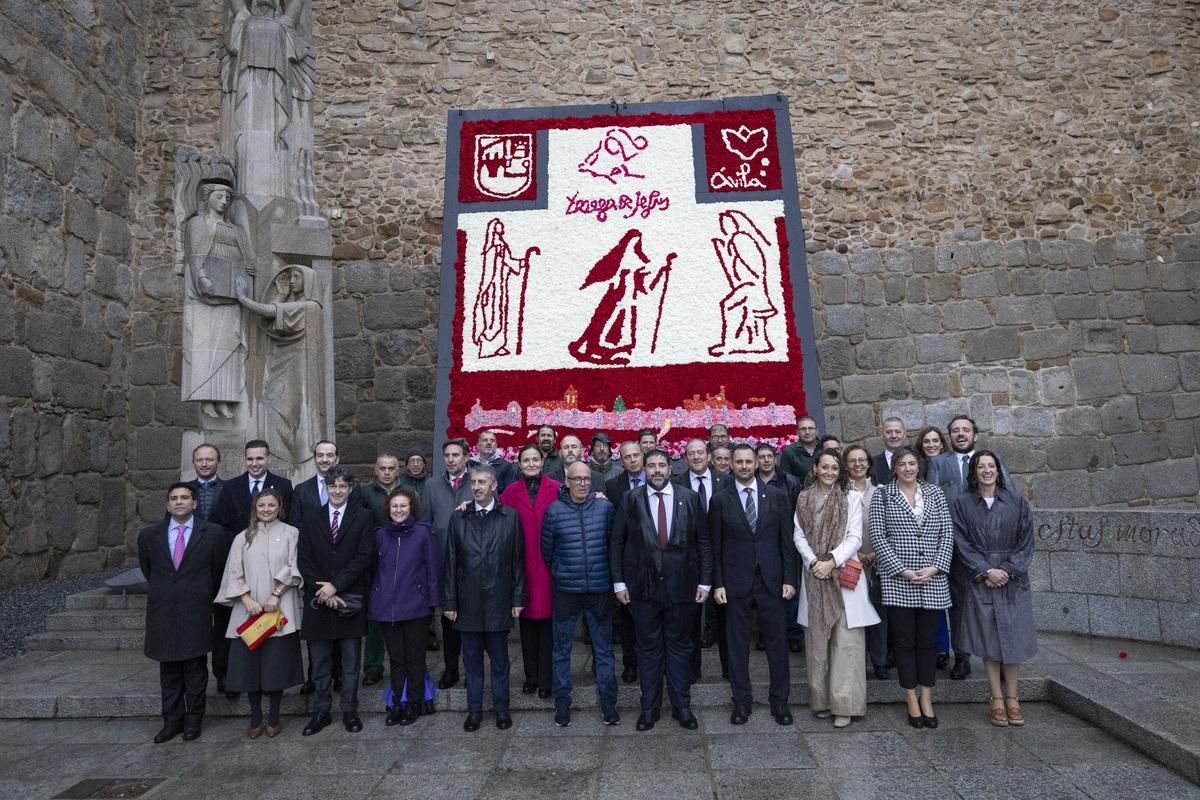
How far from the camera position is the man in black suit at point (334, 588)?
13.0ft

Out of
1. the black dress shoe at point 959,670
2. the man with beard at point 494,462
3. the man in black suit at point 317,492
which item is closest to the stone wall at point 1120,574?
the black dress shoe at point 959,670

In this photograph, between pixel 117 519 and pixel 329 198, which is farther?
pixel 329 198

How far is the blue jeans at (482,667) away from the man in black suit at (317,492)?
98 cm

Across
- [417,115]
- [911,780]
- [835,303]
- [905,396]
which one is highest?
[417,115]

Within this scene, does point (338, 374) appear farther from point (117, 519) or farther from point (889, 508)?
point (889, 508)

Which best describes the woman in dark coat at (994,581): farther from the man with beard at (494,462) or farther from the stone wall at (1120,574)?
the man with beard at (494,462)

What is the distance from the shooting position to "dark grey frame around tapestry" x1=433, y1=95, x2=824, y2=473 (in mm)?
6973

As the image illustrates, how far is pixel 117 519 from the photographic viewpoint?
8328mm

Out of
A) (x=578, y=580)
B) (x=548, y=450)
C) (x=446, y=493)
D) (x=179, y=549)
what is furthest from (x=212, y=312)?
(x=578, y=580)

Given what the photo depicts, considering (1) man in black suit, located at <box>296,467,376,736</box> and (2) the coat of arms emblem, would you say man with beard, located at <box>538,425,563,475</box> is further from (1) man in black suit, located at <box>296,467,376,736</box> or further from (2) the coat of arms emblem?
(2) the coat of arms emblem

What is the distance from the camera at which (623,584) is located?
400 cm

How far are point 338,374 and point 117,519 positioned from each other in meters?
2.77

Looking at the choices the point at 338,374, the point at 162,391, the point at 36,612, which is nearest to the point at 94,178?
the point at 162,391

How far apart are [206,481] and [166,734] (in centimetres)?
143
